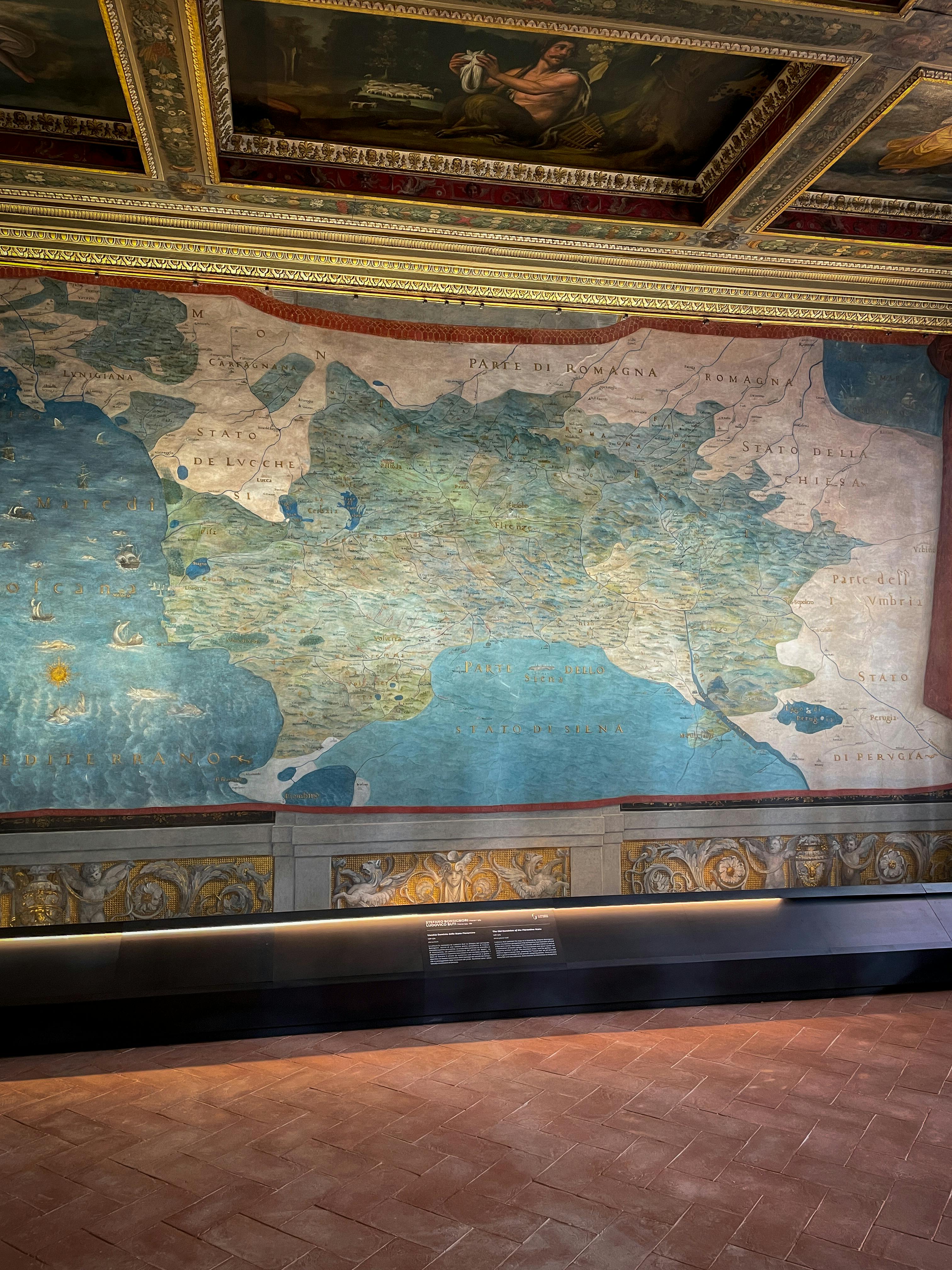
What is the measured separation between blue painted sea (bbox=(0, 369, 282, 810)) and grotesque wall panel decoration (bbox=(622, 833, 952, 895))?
2.73 meters

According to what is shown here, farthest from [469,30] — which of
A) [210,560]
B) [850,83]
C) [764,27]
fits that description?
[210,560]

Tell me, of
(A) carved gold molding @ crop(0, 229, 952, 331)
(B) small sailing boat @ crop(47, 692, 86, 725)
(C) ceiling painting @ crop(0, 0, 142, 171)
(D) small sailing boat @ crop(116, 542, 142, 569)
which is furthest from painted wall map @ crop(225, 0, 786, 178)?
(B) small sailing boat @ crop(47, 692, 86, 725)

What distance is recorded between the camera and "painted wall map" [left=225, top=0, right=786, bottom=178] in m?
4.29

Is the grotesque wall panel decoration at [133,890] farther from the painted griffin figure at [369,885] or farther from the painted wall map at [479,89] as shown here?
the painted wall map at [479,89]

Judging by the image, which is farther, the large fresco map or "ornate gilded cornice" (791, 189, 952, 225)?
"ornate gilded cornice" (791, 189, 952, 225)

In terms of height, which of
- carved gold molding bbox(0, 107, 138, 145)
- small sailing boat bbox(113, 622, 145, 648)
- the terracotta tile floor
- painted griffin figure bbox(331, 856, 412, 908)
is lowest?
the terracotta tile floor

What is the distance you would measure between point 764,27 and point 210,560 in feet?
13.3

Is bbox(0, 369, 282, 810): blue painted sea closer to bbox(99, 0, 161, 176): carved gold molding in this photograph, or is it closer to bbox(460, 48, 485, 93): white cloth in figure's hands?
bbox(99, 0, 161, 176): carved gold molding

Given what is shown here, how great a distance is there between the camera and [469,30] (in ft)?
14.0

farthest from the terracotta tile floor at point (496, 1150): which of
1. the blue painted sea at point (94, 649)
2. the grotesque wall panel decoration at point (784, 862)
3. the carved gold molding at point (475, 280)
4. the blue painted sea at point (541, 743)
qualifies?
the carved gold molding at point (475, 280)

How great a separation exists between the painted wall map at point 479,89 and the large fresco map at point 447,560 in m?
1.14

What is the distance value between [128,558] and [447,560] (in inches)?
78.7

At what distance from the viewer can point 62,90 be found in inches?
184

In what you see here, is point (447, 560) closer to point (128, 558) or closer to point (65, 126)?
point (128, 558)
